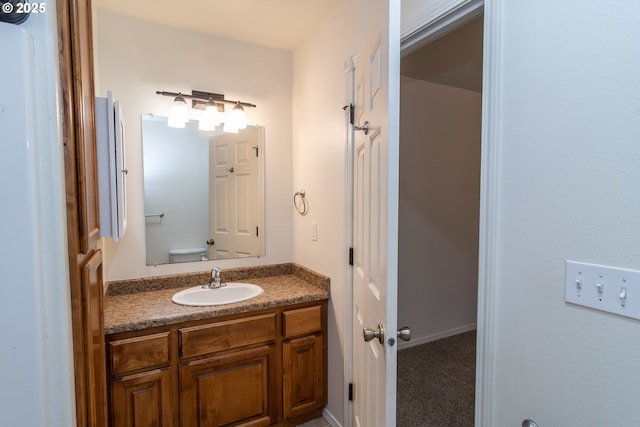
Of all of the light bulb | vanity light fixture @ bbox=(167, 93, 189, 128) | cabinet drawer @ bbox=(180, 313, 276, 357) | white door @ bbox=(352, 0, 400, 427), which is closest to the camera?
white door @ bbox=(352, 0, 400, 427)

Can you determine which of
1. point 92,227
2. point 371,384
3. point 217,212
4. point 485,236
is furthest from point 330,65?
point 371,384

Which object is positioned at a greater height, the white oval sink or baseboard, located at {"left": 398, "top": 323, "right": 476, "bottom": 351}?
the white oval sink

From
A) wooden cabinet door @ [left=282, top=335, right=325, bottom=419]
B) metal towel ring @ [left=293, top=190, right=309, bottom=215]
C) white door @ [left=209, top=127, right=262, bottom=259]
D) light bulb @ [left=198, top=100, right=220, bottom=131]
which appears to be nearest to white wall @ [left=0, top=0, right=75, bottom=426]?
wooden cabinet door @ [left=282, top=335, right=325, bottom=419]

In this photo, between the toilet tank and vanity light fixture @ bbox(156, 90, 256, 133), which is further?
the toilet tank

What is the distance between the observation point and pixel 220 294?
6.94 feet

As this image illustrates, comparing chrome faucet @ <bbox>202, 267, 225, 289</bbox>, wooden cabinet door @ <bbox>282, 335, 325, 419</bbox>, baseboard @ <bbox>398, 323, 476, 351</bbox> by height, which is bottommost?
baseboard @ <bbox>398, 323, 476, 351</bbox>

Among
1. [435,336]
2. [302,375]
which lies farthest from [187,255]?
[435,336]

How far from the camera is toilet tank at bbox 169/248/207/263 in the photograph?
7.15ft

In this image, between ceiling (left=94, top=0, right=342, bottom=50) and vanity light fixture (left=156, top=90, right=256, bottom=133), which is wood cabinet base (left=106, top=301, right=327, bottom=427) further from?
ceiling (left=94, top=0, right=342, bottom=50)

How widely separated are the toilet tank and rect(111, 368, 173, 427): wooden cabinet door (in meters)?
0.74

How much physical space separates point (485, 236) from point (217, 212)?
5.83 ft

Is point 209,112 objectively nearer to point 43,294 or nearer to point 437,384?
point 43,294

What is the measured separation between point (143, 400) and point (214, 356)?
0.37 m

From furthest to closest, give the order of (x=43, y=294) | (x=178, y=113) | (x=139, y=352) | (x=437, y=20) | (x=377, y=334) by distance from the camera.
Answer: (x=178, y=113), (x=139, y=352), (x=437, y=20), (x=377, y=334), (x=43, y=294)
